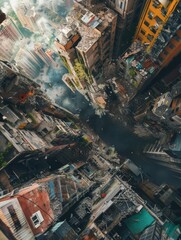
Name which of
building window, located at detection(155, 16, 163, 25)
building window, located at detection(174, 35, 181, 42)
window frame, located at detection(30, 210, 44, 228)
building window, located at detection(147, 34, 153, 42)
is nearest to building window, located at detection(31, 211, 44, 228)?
window frame, located at detection(30, 210, 44, 228)

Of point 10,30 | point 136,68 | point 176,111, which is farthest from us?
point 10,30

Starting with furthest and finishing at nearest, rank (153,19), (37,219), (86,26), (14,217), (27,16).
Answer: (27,16), (153,19), (86,26), (37,219), (14,217)

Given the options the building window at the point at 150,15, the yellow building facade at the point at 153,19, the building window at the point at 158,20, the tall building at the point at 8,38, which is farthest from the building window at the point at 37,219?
the tall building at the point at 8,38

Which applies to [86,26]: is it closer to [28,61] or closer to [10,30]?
[28,61]

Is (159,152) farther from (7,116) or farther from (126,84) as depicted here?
(7,116)

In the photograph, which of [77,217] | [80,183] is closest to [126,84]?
[80,183]

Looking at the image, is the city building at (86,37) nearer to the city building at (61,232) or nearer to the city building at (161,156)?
the city building at (161,156)

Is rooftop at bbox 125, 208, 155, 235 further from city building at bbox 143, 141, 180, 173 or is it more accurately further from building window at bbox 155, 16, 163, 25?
building window at bbox 155, 16, 163, 25

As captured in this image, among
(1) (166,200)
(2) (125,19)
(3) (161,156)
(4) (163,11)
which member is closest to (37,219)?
(1) (166,200)
